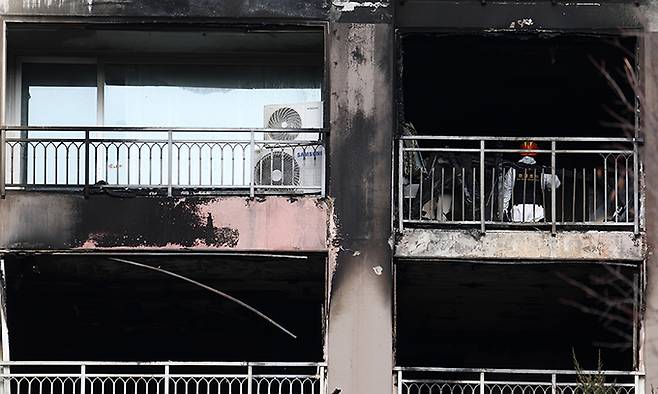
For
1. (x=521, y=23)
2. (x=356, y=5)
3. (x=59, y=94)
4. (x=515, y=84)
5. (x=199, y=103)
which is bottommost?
(x=199, y=103)

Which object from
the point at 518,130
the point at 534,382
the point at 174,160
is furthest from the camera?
the point at 518,130

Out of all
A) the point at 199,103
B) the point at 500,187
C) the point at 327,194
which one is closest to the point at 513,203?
the point at 500,187

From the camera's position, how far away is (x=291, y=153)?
16.9 metres

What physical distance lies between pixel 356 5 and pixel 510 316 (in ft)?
17.0

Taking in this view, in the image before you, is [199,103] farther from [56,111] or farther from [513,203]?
[513,203]

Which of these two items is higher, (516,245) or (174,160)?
(174,160)

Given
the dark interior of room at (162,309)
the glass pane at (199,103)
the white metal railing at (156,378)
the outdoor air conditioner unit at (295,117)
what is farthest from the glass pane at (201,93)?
the white metal railing at (156,378)

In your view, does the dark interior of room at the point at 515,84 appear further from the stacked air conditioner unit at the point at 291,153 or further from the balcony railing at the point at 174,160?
the balcony railing at the point at 174,160

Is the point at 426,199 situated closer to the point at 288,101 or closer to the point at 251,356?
the point at 288,101

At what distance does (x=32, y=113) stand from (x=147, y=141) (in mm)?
2269

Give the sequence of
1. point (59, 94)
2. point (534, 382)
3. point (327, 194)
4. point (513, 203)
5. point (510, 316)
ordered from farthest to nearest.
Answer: point (510, 316)
point (59, 94)
point (513, 203)
point (534, 382)
point (327, 194)

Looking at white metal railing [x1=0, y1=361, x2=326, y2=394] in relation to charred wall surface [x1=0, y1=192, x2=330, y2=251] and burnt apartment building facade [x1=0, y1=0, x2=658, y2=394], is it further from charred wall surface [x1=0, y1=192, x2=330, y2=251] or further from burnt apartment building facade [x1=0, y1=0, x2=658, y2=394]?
charred wall surface [x1=0, y1=192, x2=330, y2=251]

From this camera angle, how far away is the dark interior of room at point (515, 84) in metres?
16.7

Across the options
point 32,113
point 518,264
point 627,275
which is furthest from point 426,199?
point 32,113
